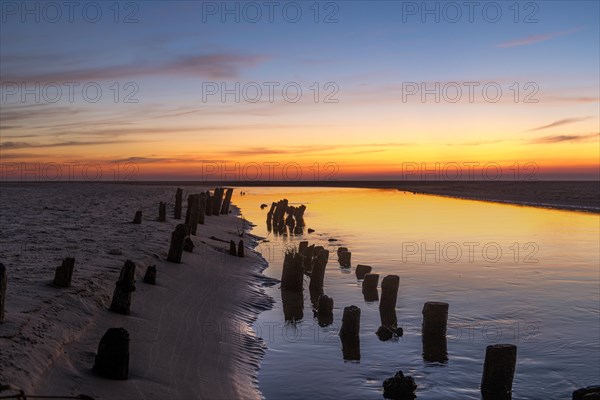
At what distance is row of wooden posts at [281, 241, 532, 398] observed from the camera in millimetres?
8391

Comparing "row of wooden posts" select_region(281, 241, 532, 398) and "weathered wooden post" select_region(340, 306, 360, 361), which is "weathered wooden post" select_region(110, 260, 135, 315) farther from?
"weathered wooden post" select_region(340, 306, 360, 361)

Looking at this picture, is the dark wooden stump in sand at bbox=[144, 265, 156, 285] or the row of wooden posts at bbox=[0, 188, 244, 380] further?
the dark wooden stump in sand at bbox=[144, 265, 156, 285]

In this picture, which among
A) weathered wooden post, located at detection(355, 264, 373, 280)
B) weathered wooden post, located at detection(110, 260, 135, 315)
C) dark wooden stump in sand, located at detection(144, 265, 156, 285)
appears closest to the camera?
weathered wooden post, located at detection(110, 260, 135, 315)

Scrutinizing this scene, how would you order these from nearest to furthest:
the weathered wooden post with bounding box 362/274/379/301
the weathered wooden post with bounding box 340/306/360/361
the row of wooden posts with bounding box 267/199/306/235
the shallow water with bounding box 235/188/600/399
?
the shallow water with bounding box 235/188/600/399 → the weathered wooden post with bounding box 340/306/360/361 → the weathered wooden post with bounding box 362/274/379/301 → the row of wooden posts with bounding box 267/199/306/235

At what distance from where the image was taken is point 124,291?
32.6 ft

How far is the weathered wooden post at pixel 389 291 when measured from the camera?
1338 centimetres

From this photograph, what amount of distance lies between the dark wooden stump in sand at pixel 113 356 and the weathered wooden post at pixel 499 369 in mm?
4959

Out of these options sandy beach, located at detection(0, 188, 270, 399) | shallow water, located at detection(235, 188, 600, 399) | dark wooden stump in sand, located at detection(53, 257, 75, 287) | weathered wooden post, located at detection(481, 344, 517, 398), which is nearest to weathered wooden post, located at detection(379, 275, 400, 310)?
shallow water, located at detection(235, 188, 600, 399)

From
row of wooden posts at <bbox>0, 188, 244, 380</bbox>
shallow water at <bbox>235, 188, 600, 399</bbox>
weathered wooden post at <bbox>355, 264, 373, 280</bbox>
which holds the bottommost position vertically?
shallow water at <bbox>235, 188, 600, 399</bbox>

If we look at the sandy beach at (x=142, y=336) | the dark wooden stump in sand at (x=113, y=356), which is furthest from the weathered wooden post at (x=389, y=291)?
the dark wooden stump in sand at (x=113, y=356)

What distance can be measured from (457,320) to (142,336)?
6.86 m

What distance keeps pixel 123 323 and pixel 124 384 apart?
253 centimetres

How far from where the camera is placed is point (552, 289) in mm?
16281

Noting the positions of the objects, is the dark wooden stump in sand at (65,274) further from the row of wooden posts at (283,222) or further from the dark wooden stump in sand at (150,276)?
the row of wooden posts at (283,222)
